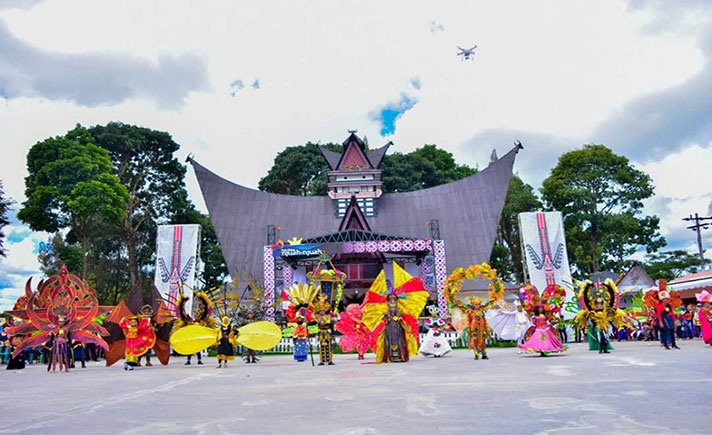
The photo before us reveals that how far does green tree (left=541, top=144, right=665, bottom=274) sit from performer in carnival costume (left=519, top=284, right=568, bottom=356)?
21733 millimetres

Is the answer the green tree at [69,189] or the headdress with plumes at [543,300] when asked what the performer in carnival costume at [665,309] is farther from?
the green tree at [69,189]

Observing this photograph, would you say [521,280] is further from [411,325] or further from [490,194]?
[411,325]

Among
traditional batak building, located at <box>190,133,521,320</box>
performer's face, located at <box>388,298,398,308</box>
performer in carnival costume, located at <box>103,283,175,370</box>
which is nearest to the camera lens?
performer's face, located at <box>388,298,398,308</box>

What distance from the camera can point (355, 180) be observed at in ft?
128

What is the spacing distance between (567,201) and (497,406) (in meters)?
33.0

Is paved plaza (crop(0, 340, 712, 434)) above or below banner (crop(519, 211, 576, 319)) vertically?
below

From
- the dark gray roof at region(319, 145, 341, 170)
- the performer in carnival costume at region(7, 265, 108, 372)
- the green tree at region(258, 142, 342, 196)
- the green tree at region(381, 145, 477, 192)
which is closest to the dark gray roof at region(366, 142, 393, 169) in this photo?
the dark gray roof at region(319, 145, 341, 170)

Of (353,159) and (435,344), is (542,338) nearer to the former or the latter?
(435,344)

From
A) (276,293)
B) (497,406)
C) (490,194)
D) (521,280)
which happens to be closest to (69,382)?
(497,406)

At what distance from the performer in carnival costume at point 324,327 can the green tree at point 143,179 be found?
28.3 metres

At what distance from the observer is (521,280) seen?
45875mm

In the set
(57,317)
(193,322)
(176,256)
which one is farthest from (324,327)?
(176,256)

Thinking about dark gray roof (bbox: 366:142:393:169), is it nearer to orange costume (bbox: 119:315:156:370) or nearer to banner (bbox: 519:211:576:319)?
banner (bbox: 519:211:576:319)

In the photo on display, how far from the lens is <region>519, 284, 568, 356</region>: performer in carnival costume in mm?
14755
